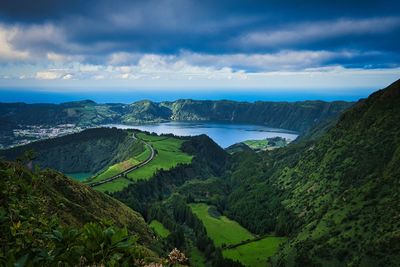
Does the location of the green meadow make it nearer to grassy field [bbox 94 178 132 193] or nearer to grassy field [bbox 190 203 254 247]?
grassy field [bbox 190 203 254 247]

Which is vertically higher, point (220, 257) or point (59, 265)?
point (59, 265)

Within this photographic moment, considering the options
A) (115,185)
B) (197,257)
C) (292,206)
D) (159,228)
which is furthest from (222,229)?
(115,185)

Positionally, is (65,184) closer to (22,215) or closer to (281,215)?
(22,215)

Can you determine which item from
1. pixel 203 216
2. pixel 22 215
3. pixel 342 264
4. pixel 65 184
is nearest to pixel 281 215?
pixel 203 216

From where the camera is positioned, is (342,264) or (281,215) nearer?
(342,264)

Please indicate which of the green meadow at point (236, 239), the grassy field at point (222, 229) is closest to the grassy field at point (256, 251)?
the green meadow at point (236, 239)

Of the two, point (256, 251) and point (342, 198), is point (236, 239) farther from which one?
point (342, 198)

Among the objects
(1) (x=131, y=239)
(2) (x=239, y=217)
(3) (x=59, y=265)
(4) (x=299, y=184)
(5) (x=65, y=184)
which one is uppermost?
(1) (x=131, y=239)
